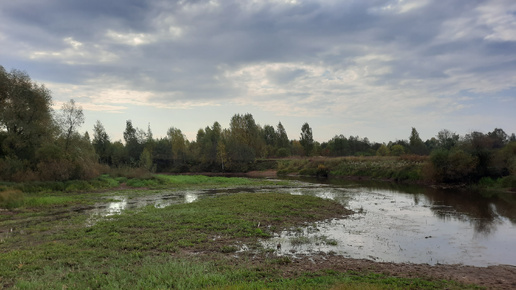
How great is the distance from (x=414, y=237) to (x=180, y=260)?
10.4m

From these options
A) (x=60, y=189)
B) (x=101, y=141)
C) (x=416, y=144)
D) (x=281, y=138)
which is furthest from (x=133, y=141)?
(x=416, y=144)

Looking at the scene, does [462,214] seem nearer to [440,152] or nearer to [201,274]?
[201,274]

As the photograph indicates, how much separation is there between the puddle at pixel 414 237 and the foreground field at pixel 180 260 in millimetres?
1019

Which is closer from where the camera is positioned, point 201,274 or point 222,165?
point 201,274

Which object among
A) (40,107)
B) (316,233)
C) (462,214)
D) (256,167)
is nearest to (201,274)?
(316,233)

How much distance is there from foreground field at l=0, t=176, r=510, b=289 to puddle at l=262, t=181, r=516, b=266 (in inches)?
40.1

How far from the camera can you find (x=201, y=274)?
8.03m

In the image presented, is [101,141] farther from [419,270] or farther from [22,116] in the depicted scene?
[419,270]

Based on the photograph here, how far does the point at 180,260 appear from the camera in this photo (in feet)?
31.3

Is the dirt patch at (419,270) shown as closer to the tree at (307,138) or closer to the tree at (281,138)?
the tree at (307,138)

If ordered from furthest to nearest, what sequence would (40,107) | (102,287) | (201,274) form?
(40,107)
(201,274)
(102,287)

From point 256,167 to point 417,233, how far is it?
71.4 meters

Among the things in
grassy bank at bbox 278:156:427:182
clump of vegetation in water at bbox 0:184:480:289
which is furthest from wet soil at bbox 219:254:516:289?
grassy bank at bbox 278:156:427:182

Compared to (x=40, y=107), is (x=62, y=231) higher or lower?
lower
